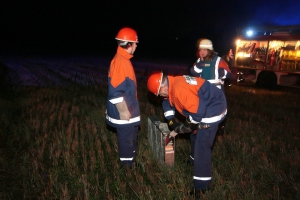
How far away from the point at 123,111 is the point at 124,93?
0.78ft

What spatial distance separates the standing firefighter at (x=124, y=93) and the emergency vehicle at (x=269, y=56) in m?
9.65

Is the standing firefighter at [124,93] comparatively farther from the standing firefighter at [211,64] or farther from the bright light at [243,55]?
the bright light at [243,55]

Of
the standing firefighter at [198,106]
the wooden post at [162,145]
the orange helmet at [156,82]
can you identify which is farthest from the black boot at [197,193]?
the orange helmet at [156,82]

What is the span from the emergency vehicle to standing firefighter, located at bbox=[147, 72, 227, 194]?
945 centimetres

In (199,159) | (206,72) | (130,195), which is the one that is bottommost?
(130,195)

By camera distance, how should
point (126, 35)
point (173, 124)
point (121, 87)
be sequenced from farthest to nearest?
point (126, 35) < point (121, 87) < point (173, 124)

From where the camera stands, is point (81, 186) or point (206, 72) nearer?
point (81, 186)

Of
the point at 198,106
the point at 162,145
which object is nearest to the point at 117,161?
the point at 162,145

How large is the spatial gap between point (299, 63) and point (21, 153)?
10.7m

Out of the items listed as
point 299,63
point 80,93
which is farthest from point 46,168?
point 299,63

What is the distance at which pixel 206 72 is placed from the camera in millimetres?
4617

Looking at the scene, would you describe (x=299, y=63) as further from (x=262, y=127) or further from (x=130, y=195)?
(x=130, y=195)

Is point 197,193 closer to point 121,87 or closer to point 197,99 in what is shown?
point 197,99

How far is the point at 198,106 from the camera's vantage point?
300cm
